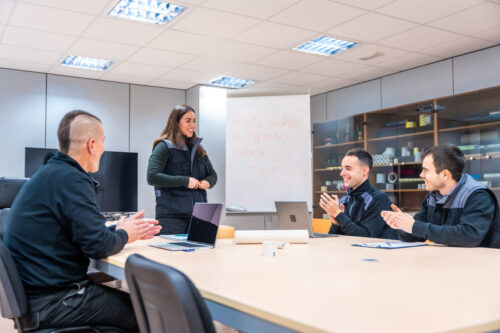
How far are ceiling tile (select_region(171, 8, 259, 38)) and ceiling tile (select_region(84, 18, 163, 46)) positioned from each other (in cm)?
33

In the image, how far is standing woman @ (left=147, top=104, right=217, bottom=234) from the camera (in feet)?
10.6

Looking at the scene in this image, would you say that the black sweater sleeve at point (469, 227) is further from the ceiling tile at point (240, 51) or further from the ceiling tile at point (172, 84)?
the ceiling tile at point (172, 84)

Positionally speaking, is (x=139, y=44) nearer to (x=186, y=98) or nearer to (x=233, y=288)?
(x=186, y=98)

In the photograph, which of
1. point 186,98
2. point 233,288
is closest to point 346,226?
point 233,288

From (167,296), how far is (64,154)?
129 cm

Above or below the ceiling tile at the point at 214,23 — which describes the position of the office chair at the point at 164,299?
below

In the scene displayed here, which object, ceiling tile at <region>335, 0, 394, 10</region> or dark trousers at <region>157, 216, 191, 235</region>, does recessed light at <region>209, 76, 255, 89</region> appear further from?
dark trousers at <region>157, 216, 191, 235</region>

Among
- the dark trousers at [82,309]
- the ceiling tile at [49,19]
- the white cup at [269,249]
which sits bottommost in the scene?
the dark trousers at [82,309]

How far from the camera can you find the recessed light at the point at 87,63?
5988 mm

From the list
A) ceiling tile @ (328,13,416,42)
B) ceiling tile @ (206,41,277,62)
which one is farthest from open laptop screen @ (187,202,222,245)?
ceiling tile @ (206,41,277,62)

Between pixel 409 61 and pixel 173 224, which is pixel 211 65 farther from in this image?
pixel 173 224

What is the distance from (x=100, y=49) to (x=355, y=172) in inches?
139

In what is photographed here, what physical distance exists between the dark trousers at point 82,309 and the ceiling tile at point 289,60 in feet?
14.2

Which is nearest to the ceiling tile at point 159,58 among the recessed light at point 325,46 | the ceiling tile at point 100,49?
the ceiling tile at point 100,49
